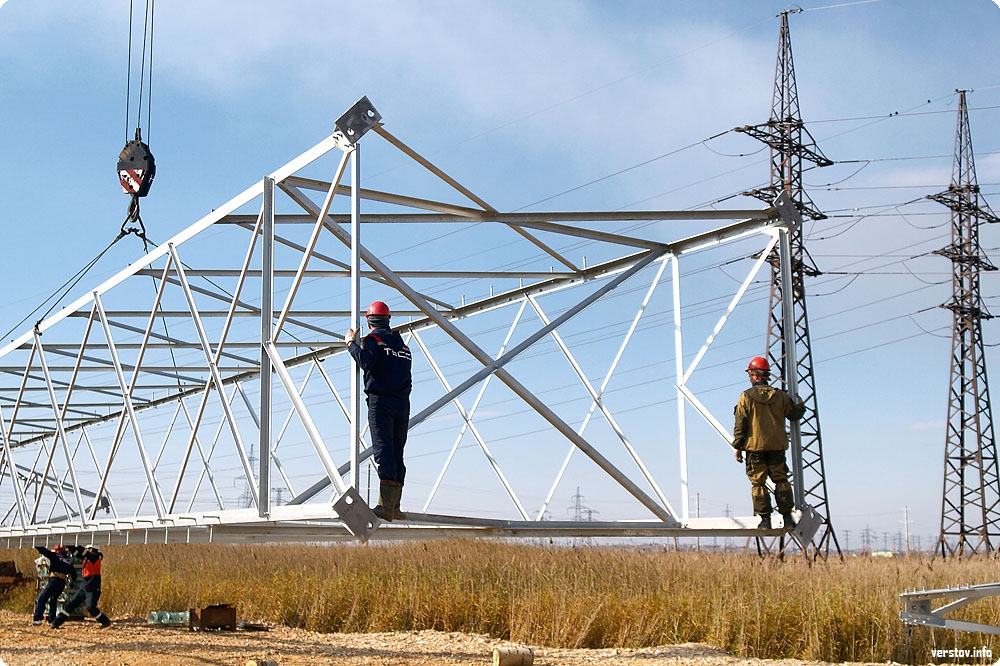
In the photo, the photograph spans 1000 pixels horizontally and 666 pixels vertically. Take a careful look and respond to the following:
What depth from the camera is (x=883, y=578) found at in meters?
14.9

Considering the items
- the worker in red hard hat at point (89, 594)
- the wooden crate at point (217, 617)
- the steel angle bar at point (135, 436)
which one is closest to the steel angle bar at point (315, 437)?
the steel angle bar at point (135, 436)

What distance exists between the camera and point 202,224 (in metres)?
12.9

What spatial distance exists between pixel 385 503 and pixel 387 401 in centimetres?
104

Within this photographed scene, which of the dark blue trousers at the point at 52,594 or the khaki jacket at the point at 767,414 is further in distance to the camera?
the dark blue trousers at the point at 52,594

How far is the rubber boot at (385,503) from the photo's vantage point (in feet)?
32.7

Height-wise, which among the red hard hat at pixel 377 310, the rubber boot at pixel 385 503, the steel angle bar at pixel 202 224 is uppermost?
the steel angle bar at pixel 202 224

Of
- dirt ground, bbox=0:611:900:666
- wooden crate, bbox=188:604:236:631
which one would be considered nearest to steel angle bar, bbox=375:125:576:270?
dirt ground, bbox=0:611:900:666

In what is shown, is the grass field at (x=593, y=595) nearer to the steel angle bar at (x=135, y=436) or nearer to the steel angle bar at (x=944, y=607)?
the steel angle bar at (x=944, y=607)

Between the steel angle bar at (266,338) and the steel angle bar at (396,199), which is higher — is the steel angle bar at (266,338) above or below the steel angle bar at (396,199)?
below

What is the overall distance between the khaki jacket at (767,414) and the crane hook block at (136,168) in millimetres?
9516

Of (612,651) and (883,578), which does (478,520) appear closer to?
(612,651)

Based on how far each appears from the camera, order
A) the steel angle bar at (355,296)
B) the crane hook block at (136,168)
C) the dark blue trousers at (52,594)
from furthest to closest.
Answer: the dark blue trousers at (52,594)
the crane hook block at (136,168)
the steel angle bar at (355,296)

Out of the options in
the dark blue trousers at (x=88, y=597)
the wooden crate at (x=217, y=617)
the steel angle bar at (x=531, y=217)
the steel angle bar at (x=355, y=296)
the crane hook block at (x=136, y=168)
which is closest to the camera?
the steel angle bar at (x=355, y=296)

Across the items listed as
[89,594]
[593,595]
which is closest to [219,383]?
[593,595]
